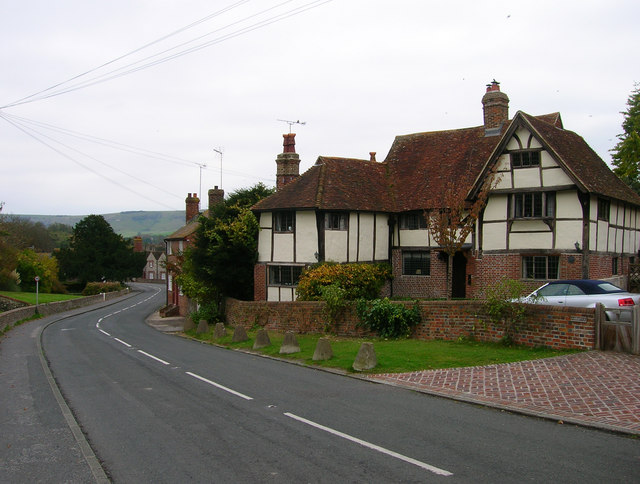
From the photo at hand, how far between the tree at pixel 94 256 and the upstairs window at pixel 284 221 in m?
62.7

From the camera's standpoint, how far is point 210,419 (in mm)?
9250

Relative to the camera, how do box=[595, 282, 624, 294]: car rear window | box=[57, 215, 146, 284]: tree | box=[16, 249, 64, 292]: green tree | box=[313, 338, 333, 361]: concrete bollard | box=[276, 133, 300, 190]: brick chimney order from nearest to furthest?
box=[313, 338, 333, 361]: concrete bollard, box=[595, 282, 624, 294]: car rear window, box=[276, 133, 300, 190]: brick chimney, box=[16, 249, 64, 292]: green tree, box=[57, 215, 146, 284]: tree

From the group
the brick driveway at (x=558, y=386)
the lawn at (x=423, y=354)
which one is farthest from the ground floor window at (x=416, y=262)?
the brick driveway at (x=558, y=386)

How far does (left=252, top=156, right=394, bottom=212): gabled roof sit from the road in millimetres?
13659

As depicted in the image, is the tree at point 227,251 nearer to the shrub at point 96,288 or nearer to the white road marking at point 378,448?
the white road marking at point 378,448

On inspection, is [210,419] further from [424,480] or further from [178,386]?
[424,480]

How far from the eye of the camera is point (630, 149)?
31.5 metres

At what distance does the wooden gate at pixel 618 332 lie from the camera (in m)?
12.3

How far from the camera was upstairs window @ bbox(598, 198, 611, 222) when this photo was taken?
22.9 metres

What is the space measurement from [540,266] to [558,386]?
13.8 meters

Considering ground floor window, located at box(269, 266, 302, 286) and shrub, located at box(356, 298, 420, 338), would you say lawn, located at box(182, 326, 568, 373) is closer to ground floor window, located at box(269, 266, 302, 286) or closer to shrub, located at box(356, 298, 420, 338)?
shrub, located at box(356, 298, 420, 338)

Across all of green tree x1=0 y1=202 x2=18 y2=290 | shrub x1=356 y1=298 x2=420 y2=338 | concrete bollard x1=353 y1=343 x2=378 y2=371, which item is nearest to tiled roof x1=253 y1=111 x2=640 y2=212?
shrub x1=356 y1=298 x2=420 y2=338

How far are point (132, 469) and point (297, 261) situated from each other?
771 inches

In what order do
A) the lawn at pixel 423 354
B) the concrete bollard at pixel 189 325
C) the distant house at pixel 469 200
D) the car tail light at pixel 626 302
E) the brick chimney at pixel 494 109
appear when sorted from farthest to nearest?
the concrete bollard at pixel 189 325, the brick chimney at pixel 494 109, the distant house at pixel 469 200, the car tail light at pixel 626 302, the lawn at pixel 423 354
